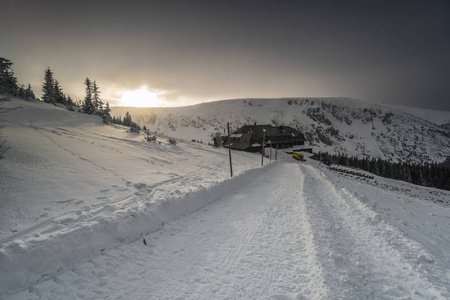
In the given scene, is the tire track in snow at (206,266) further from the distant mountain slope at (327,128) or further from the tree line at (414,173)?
the distant mountain slope at (327,128)

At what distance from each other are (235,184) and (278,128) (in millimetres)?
63217

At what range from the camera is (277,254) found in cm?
494

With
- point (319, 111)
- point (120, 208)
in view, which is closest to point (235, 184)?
point (120, 208)

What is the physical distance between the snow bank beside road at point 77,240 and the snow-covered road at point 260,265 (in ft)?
0.80

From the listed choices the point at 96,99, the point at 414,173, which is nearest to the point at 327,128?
the point at 414,173

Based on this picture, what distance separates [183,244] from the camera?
211 inches

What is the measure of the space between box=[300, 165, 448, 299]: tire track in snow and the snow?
0.02 meters

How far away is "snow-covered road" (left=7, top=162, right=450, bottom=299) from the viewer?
3.58 metres

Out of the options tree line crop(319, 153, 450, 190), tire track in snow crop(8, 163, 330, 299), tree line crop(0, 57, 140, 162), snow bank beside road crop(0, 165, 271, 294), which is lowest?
tree line crop(319, 153, 450, 190)

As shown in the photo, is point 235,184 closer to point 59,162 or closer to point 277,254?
point 277,254

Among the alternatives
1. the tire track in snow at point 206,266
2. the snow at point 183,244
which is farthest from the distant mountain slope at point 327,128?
the tire track in snow at point 206,266

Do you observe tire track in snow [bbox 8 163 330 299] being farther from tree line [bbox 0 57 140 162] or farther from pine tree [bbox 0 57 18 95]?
tree line [bbox 0 57 140 162]

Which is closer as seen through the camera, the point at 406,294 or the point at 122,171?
the point at 406,294

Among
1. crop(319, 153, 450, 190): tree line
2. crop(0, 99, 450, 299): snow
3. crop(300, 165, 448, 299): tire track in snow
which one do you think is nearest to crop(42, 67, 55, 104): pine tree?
crop(0, 99, 450, 299): snow
